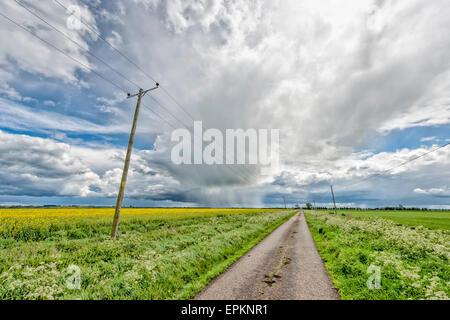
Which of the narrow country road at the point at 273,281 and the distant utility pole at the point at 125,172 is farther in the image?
the distant utility pole at the point at 125,172

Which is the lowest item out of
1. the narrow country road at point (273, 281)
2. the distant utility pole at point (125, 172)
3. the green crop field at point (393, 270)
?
the narrow country road at point (273, 281)

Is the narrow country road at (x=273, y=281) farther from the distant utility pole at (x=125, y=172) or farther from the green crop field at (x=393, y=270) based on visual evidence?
the distant utility pole at (x=125, y=172)

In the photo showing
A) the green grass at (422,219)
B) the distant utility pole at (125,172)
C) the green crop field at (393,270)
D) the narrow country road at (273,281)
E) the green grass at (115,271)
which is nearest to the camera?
the green grass at (115,271)

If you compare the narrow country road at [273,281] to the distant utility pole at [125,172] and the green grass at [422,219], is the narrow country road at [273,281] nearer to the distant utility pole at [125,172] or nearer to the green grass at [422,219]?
the distant utility pole at [125,172]

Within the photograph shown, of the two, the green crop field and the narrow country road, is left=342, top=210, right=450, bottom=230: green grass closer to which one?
the green crop field

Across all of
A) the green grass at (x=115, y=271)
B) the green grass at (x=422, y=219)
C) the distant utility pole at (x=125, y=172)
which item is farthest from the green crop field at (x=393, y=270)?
the green grass at (x=422, y=219)

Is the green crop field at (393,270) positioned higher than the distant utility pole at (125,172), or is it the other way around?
the distant utility pole at (125,172)

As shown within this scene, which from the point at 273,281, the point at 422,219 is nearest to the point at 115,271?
the point at 273,281

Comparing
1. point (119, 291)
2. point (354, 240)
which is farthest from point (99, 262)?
point (354, 240)

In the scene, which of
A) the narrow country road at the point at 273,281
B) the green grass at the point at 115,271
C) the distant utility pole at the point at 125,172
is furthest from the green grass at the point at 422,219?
the distant utility pole at the point at 125,172

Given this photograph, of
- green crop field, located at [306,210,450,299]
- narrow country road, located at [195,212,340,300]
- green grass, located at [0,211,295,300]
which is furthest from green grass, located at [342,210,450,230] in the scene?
green grass, located at [0,211,295,300]

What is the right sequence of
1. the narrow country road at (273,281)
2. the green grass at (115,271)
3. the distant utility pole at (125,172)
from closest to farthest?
the green grass at (115,271) < the narrow country road at (273,281) < the distant utility pole at (125,172)

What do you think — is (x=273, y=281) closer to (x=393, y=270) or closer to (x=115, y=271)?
(x=393, y=270)
